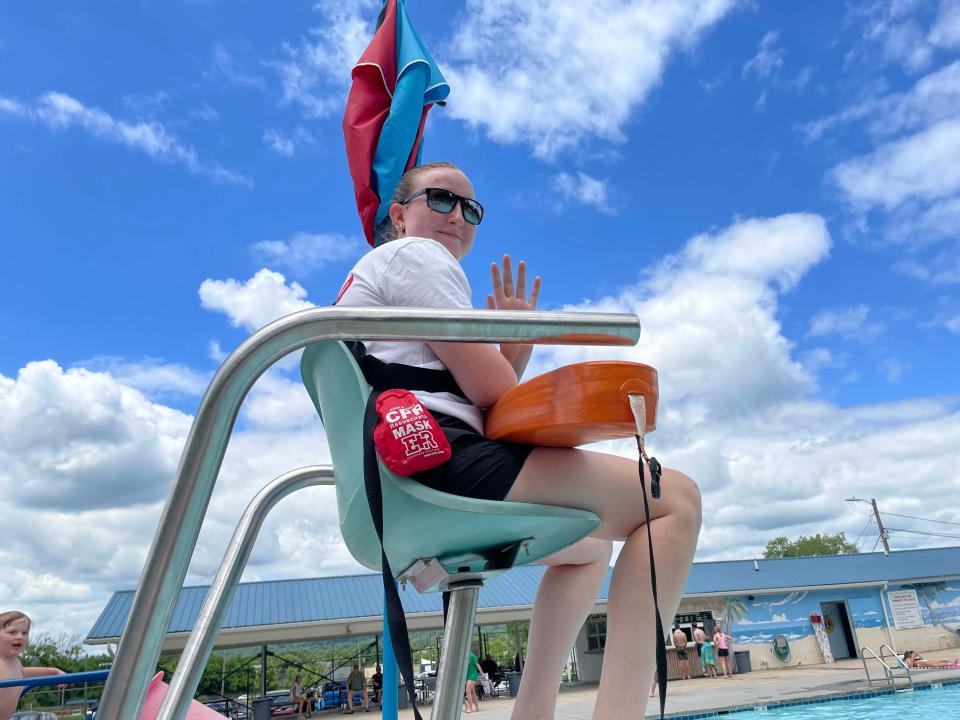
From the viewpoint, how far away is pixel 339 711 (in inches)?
789

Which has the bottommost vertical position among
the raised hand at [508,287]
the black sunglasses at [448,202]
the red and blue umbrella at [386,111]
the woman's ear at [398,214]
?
the raised hand at [508,287]

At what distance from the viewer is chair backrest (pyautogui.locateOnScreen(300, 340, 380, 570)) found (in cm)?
117

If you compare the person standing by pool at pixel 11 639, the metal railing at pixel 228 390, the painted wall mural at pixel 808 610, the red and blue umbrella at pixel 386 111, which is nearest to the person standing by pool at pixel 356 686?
the painted wall mural at pixel 808 610

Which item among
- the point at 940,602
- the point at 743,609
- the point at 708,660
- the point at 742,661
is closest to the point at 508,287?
the point at 708,660

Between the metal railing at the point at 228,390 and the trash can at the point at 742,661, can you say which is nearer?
the metal railing at the point at 228,390

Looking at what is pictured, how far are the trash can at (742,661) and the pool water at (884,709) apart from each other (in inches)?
363

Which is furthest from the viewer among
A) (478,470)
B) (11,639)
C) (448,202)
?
(11,639)

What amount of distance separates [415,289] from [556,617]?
0.73 metres

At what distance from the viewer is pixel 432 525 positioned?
1.12m

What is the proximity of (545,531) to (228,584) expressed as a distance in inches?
26.3

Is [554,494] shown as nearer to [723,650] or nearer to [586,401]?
[586,401]

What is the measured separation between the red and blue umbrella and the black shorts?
137 centimetres

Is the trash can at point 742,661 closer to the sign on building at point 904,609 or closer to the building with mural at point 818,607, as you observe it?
the building with mural at point 818,607

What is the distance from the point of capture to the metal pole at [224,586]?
49.2 inches
